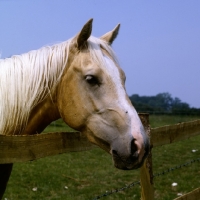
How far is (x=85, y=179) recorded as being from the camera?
21.0ft

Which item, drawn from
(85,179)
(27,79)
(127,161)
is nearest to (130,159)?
(127,161)

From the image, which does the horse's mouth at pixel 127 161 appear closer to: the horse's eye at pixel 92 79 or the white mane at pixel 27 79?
the horse's eye at pixel 92 79

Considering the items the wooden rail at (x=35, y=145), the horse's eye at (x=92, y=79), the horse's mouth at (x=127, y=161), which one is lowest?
the horse's mouth at (x=127, y=161)

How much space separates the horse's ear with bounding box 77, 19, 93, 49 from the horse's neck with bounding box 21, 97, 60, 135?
1.46 ft

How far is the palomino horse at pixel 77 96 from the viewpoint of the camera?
2.01m

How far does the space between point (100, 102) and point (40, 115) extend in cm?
49

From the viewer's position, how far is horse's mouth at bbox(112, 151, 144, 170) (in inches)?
76.7

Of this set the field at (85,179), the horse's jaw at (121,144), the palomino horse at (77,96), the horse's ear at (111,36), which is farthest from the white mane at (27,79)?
the field at (85,179)

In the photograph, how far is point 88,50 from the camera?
2.33 m

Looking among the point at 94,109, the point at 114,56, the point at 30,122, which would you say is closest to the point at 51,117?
the point at 30,122

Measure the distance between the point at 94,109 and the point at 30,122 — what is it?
1.67ft

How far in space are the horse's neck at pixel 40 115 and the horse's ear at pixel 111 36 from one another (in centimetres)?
70

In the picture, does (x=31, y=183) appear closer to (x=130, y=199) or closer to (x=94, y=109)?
(x=130, y=199)

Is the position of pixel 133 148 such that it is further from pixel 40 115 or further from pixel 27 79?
pixel 27 79
